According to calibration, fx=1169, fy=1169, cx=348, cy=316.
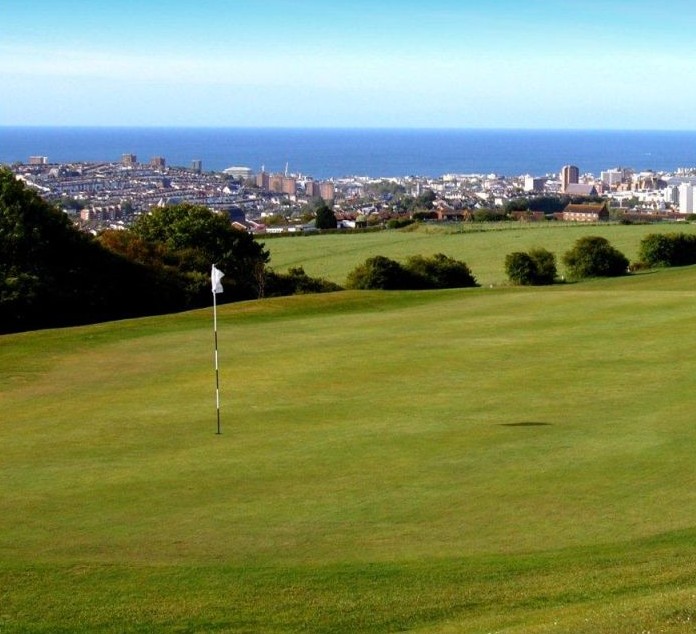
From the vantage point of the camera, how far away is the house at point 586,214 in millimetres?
114975

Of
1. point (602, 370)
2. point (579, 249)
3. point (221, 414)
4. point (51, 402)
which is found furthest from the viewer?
point (579, 249)

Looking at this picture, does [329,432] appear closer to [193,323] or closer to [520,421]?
[520,421]

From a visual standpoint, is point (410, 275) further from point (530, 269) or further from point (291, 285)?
point (530, 269)

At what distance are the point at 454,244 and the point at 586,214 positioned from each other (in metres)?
37.5

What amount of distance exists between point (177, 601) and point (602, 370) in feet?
48.9

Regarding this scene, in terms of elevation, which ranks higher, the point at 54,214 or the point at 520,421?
the point at 54,214

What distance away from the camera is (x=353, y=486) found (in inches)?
648

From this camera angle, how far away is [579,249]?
65312 mm

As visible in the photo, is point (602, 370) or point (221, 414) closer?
point (221, 414)

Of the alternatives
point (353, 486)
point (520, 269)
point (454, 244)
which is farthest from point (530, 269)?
point (353, 486)

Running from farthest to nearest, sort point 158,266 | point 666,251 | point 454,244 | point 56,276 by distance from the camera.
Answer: point 454,244, point 666,251, point 158,266, point 56,276

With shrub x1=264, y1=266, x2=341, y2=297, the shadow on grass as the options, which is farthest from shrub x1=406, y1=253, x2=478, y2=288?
the shadow on grass

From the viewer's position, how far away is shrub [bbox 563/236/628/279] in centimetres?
6500

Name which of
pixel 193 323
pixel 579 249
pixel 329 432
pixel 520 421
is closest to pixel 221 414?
pixel 329 432
